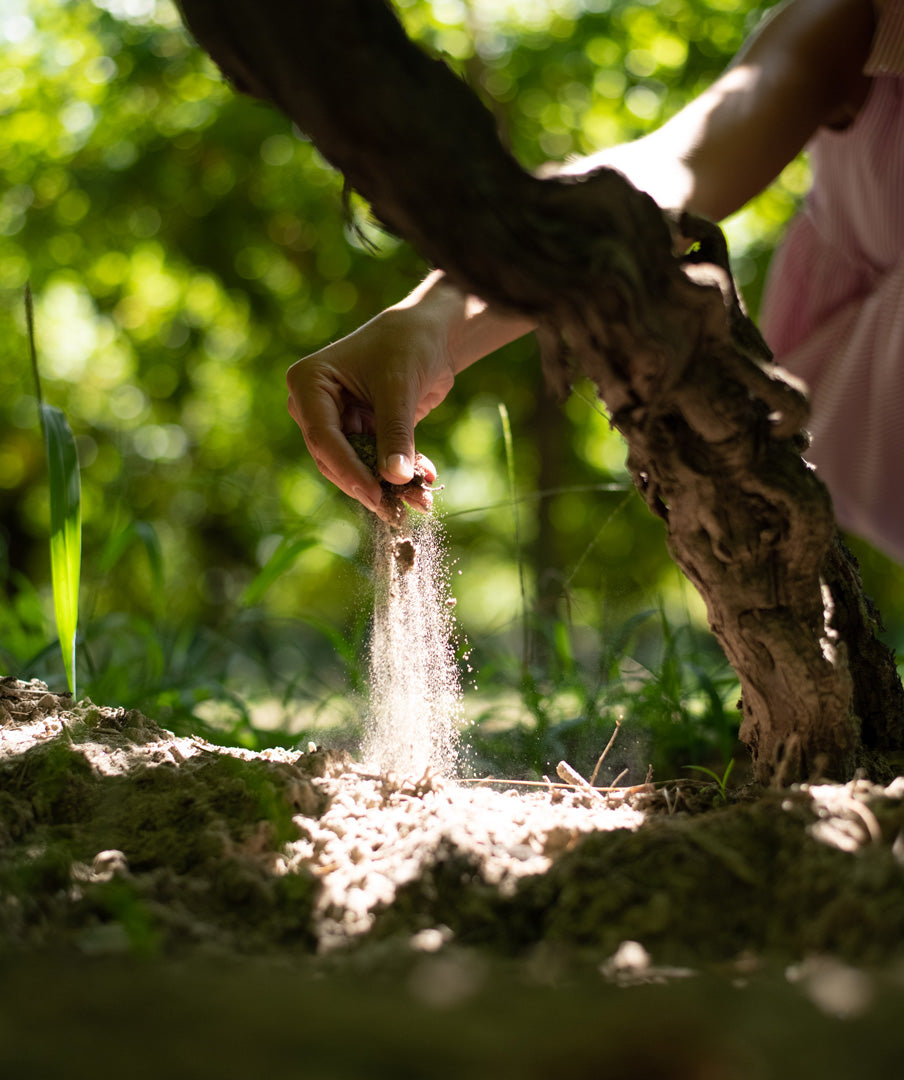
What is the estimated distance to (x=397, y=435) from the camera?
141 centimetres

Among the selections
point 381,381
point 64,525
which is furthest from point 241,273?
point 381,381

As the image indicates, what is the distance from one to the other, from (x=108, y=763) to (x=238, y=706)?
2.55 ft

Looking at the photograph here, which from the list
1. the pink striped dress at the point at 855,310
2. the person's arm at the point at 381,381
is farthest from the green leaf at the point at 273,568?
the pink striped dress at the point at 855,310

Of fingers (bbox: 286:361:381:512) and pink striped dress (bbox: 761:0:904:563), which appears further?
pink striped dress (bbox: 761:0:904:563)

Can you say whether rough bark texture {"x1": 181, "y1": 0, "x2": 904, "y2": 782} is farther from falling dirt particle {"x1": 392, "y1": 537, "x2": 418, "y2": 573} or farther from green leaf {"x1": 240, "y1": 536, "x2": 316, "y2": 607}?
green leaf {"x1": 240, "y1": 536, "x2": 316, "y2": 607}

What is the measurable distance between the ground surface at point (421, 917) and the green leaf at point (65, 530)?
5.8 inches

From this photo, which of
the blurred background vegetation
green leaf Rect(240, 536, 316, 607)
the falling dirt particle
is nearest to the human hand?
the falling dirt particle

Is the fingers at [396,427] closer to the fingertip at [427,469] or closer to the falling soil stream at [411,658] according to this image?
the fingertip at [427,469]

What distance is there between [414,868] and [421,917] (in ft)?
0.28

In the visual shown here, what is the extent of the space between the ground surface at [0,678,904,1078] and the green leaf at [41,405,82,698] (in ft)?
0.49

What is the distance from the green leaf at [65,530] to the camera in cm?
148

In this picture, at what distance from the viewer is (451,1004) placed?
0.57 meters

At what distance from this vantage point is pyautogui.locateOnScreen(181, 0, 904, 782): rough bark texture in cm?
80

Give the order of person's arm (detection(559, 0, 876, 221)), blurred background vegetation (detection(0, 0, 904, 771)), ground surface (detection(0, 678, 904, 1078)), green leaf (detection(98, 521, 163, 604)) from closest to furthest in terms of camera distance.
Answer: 1. ground surface (detection(0, 678, 904, 1078))
2. person's arm (detection(559, 0, 876, 221))
3. green leaf (detection(98, 521, 163, 604))
4. blurred background vegetation (detection(0, 0, 904, 771))
